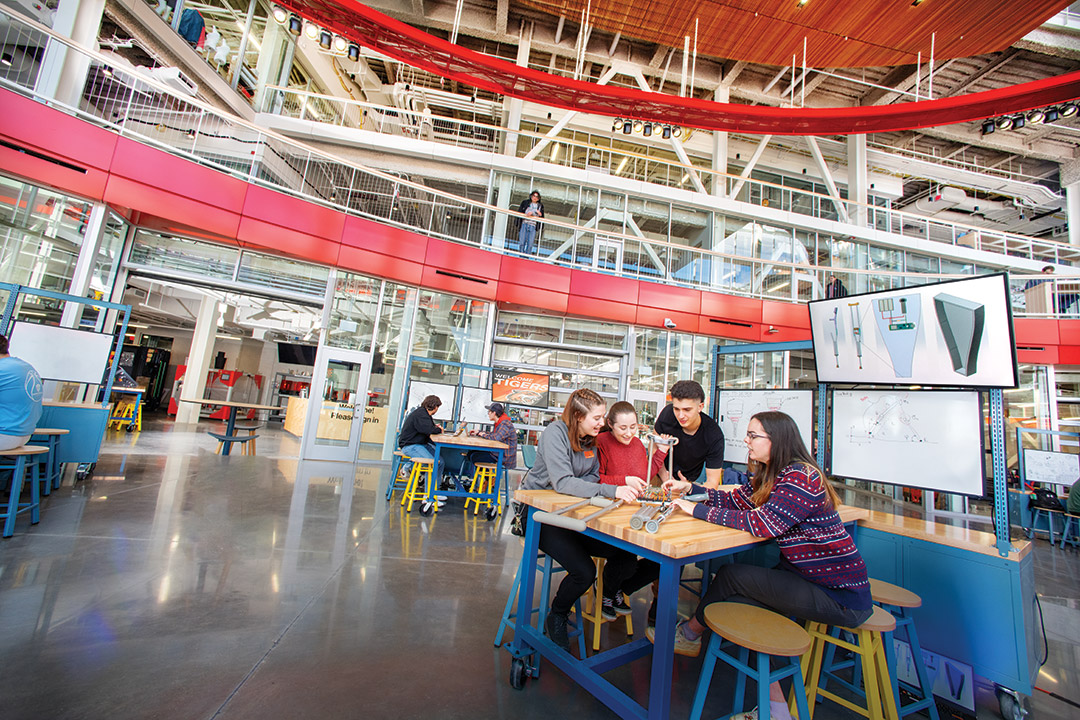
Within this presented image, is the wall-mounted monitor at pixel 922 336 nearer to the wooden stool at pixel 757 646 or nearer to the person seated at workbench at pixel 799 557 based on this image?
the person seated at workbench at pixel 799 557

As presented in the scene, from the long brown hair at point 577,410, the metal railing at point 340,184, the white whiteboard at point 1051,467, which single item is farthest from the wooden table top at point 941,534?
the white whiteboard at point 1051,467

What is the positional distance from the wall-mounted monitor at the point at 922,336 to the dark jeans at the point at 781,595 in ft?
6.22

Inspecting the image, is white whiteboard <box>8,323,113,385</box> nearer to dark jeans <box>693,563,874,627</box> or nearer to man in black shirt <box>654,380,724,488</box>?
man in black shirt <box>654,380,724,488</box>

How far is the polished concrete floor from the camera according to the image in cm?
179

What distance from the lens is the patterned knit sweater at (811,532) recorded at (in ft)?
6.09

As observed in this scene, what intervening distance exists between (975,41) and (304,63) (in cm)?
1738

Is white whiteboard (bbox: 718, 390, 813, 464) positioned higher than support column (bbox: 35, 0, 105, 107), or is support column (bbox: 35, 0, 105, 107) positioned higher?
support column (bbox: 35, 0, 105, 107)

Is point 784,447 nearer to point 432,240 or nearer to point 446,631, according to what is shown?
point 446,631

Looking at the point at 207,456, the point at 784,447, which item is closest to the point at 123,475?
the point at 207,456

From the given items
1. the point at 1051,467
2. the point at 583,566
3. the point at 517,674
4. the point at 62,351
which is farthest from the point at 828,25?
the point at 62,351

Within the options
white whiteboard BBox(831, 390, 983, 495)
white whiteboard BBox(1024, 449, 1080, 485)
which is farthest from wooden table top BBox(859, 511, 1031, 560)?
white whiteboard BBox(1024, 449, 1080, 485)

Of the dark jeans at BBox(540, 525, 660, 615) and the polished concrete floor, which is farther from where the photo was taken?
the dark jeans at BBox(540, 525, 660, 615)

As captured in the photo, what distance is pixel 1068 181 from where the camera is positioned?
13602mm

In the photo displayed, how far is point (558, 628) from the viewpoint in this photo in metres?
2.16
